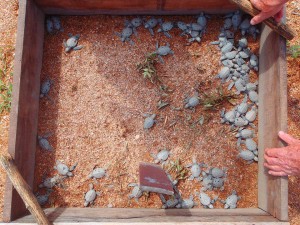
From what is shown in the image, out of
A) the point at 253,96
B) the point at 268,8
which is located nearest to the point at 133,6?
the point at 268,8

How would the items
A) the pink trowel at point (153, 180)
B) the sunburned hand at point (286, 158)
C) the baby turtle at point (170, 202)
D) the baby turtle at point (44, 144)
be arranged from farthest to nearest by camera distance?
1. the baby turtle at point (44, 144)
2. the baby turtle at point (170, 202)
3. the sunburned hand at point (286, 158)
4. the pink trowel at point (153, 180)

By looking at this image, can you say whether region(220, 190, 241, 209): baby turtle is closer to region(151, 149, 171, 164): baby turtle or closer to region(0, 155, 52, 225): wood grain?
region(151, 149, 171, 164): baby turtle

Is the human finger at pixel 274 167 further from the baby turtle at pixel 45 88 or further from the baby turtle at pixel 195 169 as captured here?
the baby turtle at pixel 45 88

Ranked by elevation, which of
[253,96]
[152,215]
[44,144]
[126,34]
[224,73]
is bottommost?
[152,215]

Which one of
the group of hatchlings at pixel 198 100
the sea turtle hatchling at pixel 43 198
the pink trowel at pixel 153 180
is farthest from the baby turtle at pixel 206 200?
the sea turtle hatchling at pixel 43 198

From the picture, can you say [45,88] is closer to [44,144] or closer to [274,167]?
[44,144]

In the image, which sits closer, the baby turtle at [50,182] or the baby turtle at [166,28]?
the baby turtle at [50,182]

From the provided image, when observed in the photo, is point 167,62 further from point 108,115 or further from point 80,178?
point 80,178
